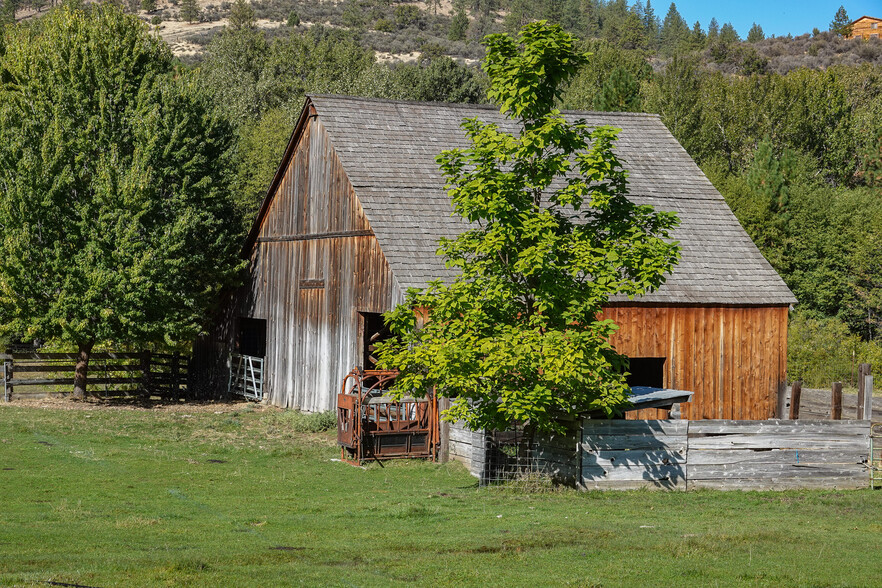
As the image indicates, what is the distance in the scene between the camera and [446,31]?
178 m

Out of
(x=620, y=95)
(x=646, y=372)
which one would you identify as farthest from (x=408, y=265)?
(x=620, y=95)

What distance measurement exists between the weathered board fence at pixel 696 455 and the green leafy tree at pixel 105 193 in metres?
14.4

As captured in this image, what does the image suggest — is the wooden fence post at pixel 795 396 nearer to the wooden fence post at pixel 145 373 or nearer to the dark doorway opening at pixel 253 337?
the dark doorway opening at pixel 253 337

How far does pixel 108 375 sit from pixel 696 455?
22796 millimetres

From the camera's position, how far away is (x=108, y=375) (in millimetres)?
Result: 33906

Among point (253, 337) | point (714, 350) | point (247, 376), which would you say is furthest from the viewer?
point (253, 337)

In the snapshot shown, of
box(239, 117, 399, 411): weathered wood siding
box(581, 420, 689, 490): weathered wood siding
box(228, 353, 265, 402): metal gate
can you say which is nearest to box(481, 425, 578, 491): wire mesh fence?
box(581, 420, 689, 490): weathered wood siding

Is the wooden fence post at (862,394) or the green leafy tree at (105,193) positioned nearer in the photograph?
the wooden fence post at (862,394)

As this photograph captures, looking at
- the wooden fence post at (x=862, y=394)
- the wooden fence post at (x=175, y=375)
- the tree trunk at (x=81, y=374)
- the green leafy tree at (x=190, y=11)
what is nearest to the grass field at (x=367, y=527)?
the wooden fence post at (x=862, y=394)

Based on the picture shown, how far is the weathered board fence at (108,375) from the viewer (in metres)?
30.6

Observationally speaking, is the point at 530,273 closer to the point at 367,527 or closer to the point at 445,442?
the point at 367,527

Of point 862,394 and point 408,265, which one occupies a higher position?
point 408,265

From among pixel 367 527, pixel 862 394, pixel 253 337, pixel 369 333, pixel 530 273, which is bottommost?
pixel 367 527

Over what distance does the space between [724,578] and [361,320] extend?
650 inches
